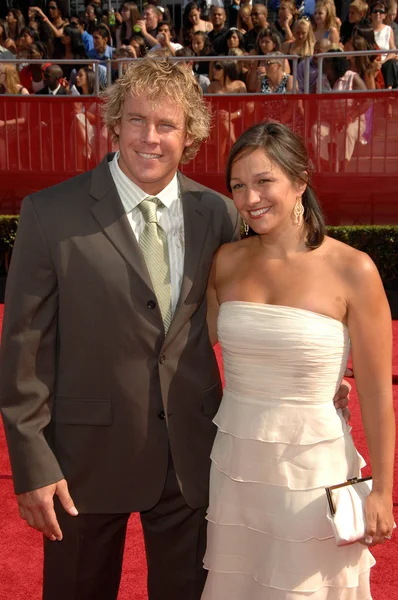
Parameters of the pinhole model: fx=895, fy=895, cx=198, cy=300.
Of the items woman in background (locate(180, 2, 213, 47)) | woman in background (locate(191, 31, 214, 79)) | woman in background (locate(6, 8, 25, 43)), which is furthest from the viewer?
woman in background (locate(6, 8, 25, 43))

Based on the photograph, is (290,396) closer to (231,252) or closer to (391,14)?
(231,252)

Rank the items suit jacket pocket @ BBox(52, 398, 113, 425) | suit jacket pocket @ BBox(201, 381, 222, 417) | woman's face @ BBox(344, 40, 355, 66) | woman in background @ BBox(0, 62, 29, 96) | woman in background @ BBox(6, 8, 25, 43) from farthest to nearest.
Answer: woman in background @ BBox(6, 8, 25, 43) → woman in background @ BBox(0, 62, 29, 96) → woman's face @ BBox(344, 40, 355, 66) → suit jacket pocket @ BBox(201, 381, 222, 417) → suit jacket pocket @ BBox(52, 398, 113, 425)

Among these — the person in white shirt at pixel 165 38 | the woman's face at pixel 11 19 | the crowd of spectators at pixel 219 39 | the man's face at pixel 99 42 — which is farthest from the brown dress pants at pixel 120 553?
the woman's face at pixel 11 19

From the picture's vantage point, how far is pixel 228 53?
39.5ft

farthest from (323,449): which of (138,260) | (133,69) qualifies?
(133,69)

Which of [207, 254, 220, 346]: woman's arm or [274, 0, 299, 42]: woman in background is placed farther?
[274, 0, 299, 42]: woman in background

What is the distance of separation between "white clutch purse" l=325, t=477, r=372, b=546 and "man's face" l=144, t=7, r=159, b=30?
11.4 metres

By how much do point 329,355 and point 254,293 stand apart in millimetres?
329

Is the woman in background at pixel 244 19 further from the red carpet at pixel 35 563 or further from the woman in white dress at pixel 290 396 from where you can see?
the woman in white dress at pixel 290 396

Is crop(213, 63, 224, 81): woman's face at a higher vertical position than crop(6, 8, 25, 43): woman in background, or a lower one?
lower

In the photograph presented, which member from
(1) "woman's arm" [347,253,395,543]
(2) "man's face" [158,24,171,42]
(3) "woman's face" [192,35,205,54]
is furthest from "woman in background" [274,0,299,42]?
(1) "woman's arm" [347,253,395,543]

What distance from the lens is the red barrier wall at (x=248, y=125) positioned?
1107cm

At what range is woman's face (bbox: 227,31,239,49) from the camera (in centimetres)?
1205

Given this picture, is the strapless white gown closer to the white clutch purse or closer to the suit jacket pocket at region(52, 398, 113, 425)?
the white clutch purse
